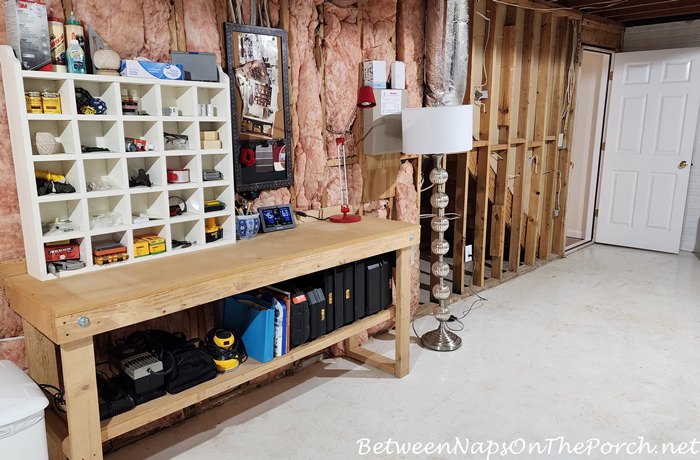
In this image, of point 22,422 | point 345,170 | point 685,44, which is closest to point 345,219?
point 345,170

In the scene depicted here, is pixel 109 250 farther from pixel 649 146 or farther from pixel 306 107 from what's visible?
pixel 649 146

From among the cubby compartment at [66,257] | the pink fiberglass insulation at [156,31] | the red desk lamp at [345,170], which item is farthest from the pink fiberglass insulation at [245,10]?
the cubby compartment at [66,257]

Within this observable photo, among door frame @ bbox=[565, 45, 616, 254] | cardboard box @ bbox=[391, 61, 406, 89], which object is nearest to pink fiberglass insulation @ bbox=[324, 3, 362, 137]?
cardboard box @ bbox=[391, 61, 406, 89]

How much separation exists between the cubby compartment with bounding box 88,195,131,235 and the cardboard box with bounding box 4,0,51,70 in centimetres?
53

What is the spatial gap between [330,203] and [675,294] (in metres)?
3.10

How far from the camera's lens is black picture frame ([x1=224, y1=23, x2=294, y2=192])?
8.18 feet

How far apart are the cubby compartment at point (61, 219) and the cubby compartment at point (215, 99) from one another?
639 mm

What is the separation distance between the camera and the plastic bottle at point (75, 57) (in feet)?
6.28

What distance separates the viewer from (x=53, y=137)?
191cm

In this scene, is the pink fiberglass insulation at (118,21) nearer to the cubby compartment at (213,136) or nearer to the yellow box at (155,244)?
the cubby compartment at (213,136)

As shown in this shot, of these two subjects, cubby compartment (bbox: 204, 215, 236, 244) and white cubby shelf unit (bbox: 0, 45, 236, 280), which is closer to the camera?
white cubby shelf unit (bbox: 0, 45, 236, 280)

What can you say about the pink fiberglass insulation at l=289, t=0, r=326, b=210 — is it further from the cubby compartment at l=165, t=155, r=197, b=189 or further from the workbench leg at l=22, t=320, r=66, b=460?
the workbench leg at l=22, t=320, r=66, b=460

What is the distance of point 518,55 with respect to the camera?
4.49m

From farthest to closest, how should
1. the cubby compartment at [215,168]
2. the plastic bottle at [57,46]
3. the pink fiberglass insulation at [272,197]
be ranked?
the pink fiberglass insulation at [272,197] < the cubby compartment at [215,168] < the plastic bottle at [57,46]
